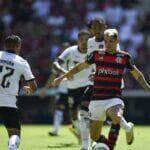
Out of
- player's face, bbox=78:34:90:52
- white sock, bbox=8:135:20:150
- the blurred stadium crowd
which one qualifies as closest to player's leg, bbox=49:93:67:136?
player's face, bbox=78:34:90:52

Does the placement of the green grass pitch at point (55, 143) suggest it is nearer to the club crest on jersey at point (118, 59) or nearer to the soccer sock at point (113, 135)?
the soccer sock at point (113, 135)

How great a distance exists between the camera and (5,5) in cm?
2873

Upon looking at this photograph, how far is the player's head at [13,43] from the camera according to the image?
34.3 ft

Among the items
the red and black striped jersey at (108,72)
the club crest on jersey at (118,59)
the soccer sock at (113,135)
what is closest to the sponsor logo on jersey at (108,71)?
the red and black striped jersey at (108,72)

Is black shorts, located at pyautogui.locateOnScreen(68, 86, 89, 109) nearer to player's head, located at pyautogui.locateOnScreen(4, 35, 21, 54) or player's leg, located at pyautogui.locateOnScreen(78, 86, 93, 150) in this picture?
player's leg, located at pyautogui.locateOnScreen(78, 86, 93, 150)

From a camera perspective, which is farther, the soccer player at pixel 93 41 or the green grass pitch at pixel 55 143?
the green grass pitch at pixel 55 143

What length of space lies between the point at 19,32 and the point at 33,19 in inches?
41.8

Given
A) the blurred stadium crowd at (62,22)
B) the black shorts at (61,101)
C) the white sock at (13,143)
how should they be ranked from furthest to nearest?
1. the blurred stadium crowd at (62,22)
2. the black shorts at (61,101)
3. the white sock at (13,143)

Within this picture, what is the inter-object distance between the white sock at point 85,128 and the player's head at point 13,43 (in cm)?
309

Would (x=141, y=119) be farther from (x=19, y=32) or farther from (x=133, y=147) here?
(x=133, y=147)

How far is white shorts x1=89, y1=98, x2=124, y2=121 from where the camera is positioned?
35.1 ft

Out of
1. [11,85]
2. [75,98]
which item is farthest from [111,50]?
[75,98]

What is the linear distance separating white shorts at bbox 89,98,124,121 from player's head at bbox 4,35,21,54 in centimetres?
148

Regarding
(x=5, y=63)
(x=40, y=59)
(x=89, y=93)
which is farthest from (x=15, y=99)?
(x=40, y=59)
